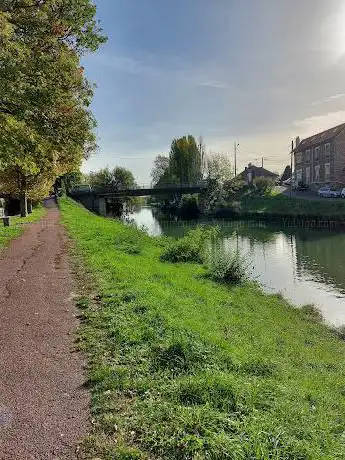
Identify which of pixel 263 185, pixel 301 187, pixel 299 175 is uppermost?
pixel 299 175

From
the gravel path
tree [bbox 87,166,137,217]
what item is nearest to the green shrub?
the gravel path

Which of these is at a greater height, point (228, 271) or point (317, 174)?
point (317, 174)

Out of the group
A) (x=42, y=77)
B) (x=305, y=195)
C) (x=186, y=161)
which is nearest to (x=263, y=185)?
(x=305, y=195)

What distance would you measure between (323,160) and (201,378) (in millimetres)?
67794

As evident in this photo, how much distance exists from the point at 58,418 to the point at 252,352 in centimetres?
425

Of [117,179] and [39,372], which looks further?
[117,179]

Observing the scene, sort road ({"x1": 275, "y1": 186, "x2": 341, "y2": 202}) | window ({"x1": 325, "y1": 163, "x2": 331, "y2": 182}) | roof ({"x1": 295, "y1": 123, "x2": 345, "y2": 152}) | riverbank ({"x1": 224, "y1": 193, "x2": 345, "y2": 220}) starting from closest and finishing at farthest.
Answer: riverbank ({"x1": 224, "y1": 193, "x2": 345, "y2": 220}) < road ({"x1": 275, "y1": 186, "x2": 341, "y2": 202}) < roof ({"x1": 295, "y1": 123, "x2": 345, "y2": 152}) < window ({"x1": 325, "y1": 163, "x2": 331, "y2": 182})

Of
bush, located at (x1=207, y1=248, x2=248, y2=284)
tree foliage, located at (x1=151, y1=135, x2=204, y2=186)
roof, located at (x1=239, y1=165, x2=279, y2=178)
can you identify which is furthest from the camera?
roof, located at (x1=239, y1=165, x2=279, y2=178)

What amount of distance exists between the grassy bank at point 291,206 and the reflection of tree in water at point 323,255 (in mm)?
8413

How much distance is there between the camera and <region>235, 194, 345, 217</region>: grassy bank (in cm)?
4847

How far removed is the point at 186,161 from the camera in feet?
304

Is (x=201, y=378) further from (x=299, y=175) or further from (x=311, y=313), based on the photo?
(x=299, y=175)

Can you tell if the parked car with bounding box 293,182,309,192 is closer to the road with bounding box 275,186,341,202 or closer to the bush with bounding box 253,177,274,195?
the road with bounding box 275,186,341,202

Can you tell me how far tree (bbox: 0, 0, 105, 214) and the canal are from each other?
36.5ft
